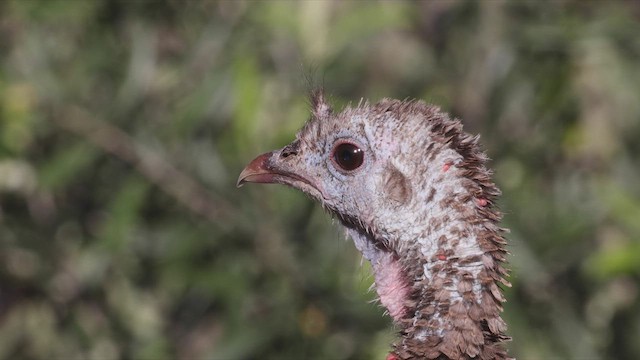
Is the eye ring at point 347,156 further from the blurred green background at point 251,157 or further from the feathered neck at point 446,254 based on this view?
the blurred green background at point 251,157

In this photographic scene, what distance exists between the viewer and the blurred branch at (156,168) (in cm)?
520

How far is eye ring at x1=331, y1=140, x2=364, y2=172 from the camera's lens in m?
3.42

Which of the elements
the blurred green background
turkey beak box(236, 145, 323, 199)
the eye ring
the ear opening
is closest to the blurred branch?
the blurred green background

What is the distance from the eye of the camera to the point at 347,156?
3.46 meters

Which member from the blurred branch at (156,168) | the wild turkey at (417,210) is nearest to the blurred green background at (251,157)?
the blurred branch at (156,168)

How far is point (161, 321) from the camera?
576 cm

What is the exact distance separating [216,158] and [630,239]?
6.34ft

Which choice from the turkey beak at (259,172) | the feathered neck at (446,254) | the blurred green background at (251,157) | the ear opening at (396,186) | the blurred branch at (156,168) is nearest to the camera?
the feathered neck at (446,254)

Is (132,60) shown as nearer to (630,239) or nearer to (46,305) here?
(46,305)

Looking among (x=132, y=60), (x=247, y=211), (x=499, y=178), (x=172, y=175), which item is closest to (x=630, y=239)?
(x=499, y=178)

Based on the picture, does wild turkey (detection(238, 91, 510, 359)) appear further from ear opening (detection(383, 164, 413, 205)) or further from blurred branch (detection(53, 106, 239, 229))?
blurred branch (detection(53, 106, 239, 229))

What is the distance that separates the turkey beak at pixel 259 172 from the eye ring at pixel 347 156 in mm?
221

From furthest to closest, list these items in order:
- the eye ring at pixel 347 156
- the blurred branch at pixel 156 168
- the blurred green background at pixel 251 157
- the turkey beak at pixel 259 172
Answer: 1. the blurred branch at pixel 156 168
2. the blurred green background at pixel 251 157
3. the turkey beak at pixel 259 172
4. the eye ring at pixel 347 156

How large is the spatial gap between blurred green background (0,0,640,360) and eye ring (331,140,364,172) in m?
1.39
